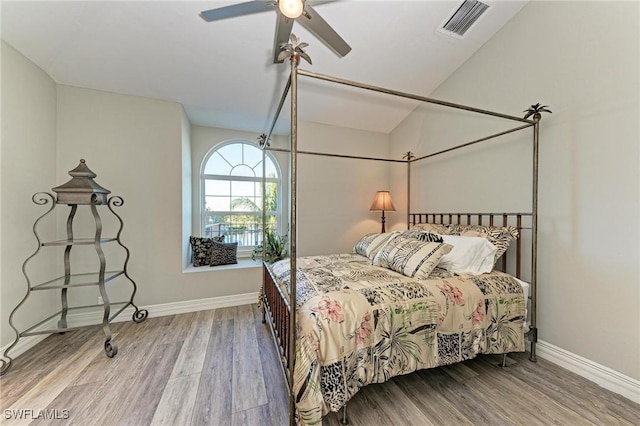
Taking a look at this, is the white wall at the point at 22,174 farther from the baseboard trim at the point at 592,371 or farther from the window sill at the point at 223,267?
the baseboard trim at the point at 592,371

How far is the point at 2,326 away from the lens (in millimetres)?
1834

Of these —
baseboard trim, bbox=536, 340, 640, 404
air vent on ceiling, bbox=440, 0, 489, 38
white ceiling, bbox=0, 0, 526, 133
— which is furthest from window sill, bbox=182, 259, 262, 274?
air vent on ceiling, bbox=440, 0, 489, 38

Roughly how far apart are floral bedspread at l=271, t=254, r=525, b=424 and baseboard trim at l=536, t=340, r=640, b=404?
316mm

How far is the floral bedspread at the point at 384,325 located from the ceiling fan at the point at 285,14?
1393mm

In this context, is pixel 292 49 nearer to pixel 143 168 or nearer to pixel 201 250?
pixel 143 168

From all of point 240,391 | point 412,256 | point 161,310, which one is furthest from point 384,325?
point 161,310

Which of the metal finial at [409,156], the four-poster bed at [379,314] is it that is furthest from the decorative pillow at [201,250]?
the metal finial at [409,156]

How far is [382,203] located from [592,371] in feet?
7.88

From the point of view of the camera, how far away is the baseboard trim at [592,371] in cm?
152

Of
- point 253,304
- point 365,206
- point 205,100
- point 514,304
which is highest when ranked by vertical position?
point 205,100

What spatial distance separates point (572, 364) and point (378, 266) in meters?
1.54

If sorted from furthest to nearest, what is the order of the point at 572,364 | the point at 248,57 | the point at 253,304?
the point at 253,304 → the point at 248,57 → the point at 572,364

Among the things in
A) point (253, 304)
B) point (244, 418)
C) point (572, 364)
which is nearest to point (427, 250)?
point (572, 364)

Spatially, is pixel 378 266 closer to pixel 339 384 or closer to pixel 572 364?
pixel 339 384
